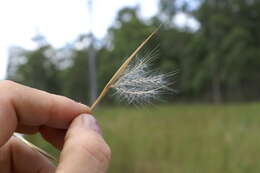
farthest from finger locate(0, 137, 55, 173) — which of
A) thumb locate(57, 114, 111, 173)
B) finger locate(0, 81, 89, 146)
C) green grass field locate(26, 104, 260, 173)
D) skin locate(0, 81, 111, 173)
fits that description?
green grass field locate(26, 104, 260, 173)

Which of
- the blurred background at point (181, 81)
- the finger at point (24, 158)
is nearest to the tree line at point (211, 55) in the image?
the blurred background at point (181, 81)

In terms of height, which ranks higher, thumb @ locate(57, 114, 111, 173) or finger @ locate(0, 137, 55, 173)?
thumb @ locate(57, 114, 111, 173)

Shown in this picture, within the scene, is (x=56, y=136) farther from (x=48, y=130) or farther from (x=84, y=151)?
(x=84, y=151)

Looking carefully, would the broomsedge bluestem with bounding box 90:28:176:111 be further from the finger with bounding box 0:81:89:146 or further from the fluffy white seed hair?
the finger with bounding box 0:81:89:146

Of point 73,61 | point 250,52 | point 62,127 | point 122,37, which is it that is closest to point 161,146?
point 62,127

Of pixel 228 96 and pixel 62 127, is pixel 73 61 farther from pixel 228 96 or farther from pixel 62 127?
pixel 62 127

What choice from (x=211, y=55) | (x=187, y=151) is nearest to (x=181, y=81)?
(x=211, y=55)

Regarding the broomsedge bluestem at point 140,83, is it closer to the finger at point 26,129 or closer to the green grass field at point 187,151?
the finger at point 26,129
